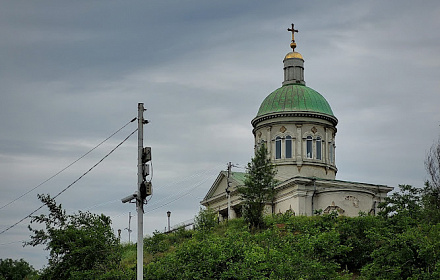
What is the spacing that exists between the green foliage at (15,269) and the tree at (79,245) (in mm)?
30008

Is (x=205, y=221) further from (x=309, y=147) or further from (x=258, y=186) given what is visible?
(x=309, y=147)

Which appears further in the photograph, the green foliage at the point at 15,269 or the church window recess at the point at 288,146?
the green foliage at the point at 15,269

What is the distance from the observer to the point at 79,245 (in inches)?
1475

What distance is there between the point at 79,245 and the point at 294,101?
92.5 feet

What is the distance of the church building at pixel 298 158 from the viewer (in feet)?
185

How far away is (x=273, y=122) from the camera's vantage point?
61.7 metres

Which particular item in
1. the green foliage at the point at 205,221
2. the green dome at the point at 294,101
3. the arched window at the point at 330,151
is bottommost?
the green foliage at the point at 205,221

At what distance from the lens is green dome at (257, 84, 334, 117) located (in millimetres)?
61375

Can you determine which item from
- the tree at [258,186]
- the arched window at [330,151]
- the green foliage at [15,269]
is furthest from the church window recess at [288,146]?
the green foliage at [15,269]

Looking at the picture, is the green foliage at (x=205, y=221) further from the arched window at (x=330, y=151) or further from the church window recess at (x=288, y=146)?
the arched window at (x=330, y=151)

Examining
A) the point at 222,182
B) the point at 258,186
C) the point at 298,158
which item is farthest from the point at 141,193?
the point at 222,182

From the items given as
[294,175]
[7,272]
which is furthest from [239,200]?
[7,272]

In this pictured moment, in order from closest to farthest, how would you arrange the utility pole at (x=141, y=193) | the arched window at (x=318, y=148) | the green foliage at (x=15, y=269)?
the utility pole at (x=141, y=193) < the arched window at (x=318, y=148) < the green foliage at (x=15, y=269)

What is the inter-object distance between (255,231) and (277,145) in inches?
529
